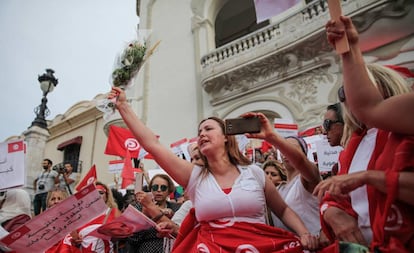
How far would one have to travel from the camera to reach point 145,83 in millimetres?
10922

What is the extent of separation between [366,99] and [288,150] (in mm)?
743

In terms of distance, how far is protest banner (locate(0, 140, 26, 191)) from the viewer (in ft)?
11.3

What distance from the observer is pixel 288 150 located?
75.7 inches

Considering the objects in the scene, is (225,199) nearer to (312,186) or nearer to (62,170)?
(312,186)

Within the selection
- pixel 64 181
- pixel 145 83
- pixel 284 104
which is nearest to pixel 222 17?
pixel 145 83

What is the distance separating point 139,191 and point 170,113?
7.54m

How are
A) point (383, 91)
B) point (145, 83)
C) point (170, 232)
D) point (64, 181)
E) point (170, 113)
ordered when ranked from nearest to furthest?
point (383, 91), point (170, 232), point (64, 181), point (170, 113), point (145, 83)

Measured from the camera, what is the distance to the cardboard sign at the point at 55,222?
2.32 m

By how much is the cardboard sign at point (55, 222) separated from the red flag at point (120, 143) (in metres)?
4.19

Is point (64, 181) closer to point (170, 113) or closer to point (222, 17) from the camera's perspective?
point (170, 113)

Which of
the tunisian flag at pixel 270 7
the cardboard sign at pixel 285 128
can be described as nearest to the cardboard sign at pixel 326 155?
the cardboard sign at pixel 285 128

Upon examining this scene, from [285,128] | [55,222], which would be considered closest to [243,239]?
[55,222]

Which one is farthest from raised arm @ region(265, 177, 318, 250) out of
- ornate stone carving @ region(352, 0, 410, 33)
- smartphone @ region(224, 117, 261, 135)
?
ornate stone carving @ region(352, 0, 410, 33)

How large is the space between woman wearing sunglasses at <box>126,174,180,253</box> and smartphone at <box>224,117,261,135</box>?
925 mm
